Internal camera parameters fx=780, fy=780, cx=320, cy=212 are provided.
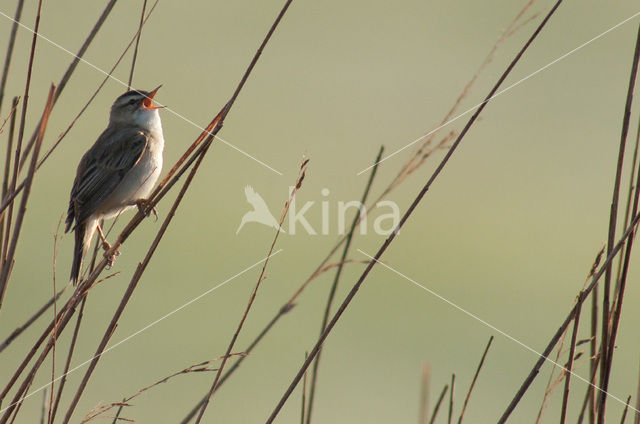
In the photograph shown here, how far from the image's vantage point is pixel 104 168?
468cm

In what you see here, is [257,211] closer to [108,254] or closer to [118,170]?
[118,170]

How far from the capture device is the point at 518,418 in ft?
30.6

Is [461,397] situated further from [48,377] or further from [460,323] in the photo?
[48,377]

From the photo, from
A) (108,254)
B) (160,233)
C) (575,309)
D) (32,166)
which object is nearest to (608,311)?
(575,309)

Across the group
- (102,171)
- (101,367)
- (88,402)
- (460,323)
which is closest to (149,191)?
(102,171)

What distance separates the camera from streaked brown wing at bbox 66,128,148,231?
4.52 m

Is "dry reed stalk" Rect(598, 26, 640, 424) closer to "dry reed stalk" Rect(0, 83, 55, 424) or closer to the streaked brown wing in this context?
"dry reed stalk" Rect(0, 83, 55, 424)

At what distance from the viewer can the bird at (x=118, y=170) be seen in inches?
177

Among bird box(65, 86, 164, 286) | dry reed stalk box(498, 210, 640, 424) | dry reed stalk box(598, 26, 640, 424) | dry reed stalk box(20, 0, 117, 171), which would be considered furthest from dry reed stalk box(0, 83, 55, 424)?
bird box(65, 86, 164, 286)

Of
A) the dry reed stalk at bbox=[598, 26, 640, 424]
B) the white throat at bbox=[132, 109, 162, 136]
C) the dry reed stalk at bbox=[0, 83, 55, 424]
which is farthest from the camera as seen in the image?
the white throat at bbox=[132, 109, 162, 136]

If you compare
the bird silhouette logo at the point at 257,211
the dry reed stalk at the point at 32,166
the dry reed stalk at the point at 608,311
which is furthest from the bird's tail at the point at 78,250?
the bird silhouette logo at the point at 257,211

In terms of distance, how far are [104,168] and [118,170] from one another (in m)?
0.08

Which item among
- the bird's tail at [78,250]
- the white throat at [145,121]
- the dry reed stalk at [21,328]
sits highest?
the white throat at [145,121]

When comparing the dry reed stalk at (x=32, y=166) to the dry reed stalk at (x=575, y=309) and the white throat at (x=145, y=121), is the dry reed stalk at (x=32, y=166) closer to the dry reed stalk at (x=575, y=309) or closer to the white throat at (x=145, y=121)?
the dry reed stalk at (x=575, y=309)
